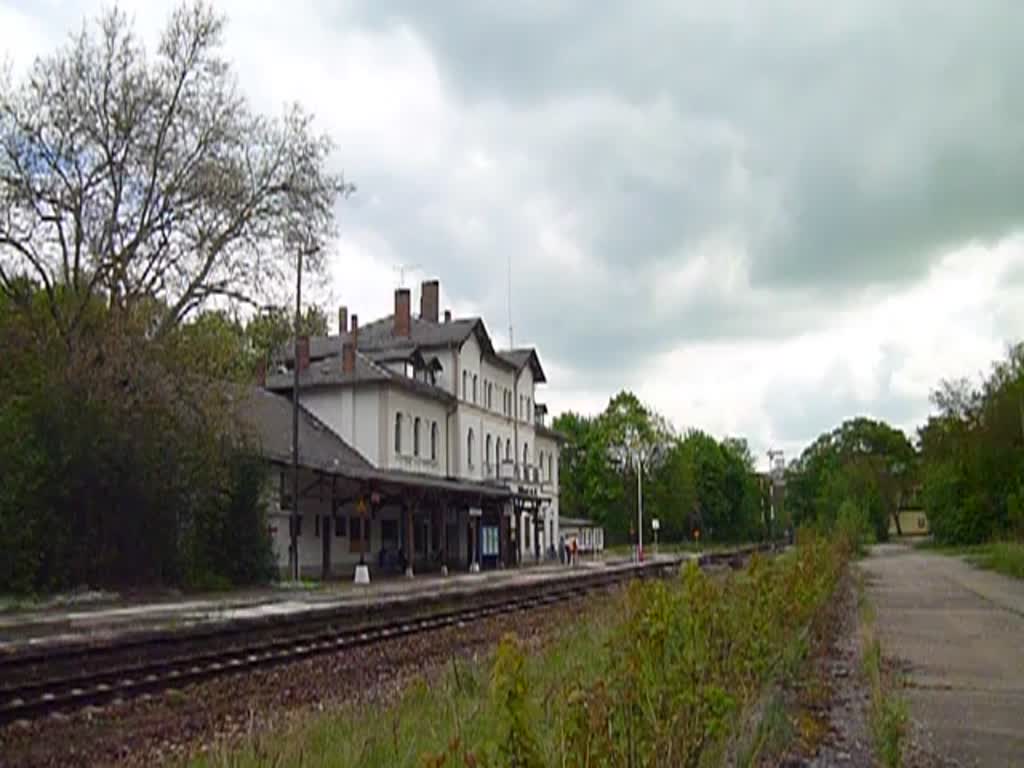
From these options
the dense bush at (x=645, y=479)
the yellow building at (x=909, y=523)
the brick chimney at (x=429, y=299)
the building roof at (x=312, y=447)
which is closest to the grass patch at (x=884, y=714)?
the building roof at (x=312, y=447)

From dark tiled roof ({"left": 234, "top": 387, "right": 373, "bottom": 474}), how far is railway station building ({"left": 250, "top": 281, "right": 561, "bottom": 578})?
0.10m

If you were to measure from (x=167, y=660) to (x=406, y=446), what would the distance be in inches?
1279

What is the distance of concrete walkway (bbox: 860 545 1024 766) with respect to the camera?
7.93m

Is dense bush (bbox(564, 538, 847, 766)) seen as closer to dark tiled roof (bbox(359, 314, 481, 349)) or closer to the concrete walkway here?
the concrete walkway

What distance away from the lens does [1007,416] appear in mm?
54469

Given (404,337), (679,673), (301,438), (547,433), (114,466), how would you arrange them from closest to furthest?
(679,673) → (114,466) → (301,438) → (404,337) → (547,433)

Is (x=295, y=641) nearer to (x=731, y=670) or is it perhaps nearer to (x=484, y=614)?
(x=484, y=614)

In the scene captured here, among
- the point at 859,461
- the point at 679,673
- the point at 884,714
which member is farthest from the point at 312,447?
the point at 859,461

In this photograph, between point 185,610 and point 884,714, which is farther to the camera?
point 185,610

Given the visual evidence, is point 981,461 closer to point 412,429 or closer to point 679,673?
point 412,429

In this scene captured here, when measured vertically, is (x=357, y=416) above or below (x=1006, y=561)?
above

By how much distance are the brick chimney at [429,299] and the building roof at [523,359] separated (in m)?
4.13

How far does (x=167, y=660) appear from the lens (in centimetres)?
1450

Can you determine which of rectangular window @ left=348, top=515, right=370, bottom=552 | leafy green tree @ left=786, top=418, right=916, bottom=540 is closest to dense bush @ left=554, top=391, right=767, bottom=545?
leafy green tree @ left=786, top=418, right=916, bottom=540
